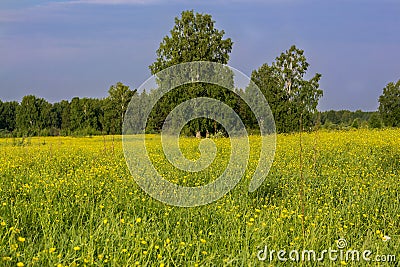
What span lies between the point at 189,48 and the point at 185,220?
31.0 metres

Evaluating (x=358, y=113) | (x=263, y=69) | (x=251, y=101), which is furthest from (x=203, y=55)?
(x=358, y=113)

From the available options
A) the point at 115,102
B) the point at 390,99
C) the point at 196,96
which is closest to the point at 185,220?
the point at 196,96

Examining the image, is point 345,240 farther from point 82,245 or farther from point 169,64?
point 169,64

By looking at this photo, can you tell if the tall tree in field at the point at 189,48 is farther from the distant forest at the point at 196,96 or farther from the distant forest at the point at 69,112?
the distant forest at the point at 69,112

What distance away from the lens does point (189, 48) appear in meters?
35.5

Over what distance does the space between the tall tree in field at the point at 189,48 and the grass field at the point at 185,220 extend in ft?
82.0

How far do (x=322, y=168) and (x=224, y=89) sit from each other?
23.9 meters

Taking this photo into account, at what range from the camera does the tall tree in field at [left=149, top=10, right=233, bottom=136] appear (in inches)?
1334

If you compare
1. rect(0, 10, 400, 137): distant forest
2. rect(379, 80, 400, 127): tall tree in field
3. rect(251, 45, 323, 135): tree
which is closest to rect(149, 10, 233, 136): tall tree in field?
rect(0, 10, 400, 137): distant forest

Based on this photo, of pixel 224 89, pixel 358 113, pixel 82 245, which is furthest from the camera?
pixel 358 113

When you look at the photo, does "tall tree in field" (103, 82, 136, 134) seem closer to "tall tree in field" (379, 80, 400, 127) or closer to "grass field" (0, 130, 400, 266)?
"tall tree in field" (379, 80, 400, 127)

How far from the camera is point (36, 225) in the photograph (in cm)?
527

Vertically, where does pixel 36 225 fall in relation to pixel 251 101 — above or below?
below

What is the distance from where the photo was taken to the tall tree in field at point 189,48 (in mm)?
33875
